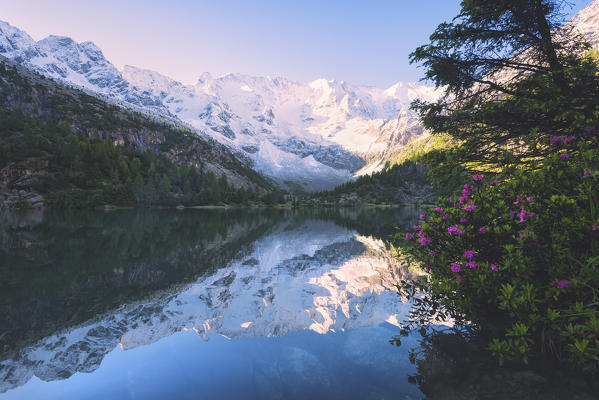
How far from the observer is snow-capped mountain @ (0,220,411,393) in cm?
707

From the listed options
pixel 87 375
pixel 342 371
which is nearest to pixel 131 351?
pixel 87 375

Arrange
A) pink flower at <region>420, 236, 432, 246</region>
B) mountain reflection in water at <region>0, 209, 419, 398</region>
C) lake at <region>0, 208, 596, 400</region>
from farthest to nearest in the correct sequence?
pink flower at <region>420, 236, 432, 246</region> < mountain reflection in water at <region>0, 209, 419, 398</region> < lake at <region>0, 208, 596, 400</region>

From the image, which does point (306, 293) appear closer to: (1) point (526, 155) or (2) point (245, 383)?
(2) point (245, 383)

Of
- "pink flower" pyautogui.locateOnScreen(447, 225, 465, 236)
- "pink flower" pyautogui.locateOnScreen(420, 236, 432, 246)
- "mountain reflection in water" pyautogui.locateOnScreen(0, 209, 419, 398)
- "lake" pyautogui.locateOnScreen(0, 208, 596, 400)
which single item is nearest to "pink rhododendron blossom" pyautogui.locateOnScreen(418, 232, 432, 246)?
"pink flower" pyautogui.locateOnScreen(420, 236, 432, 246)

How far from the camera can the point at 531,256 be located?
18.1 ft

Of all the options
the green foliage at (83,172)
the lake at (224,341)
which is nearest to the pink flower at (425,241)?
the lake at (224,341)

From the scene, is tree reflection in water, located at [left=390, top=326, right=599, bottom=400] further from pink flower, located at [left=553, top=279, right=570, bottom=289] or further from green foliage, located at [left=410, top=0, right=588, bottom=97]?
green foliage, located at [left=410, top=0, right=588, bottom=97]

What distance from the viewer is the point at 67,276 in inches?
518

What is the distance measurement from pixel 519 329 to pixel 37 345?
37.6 ft

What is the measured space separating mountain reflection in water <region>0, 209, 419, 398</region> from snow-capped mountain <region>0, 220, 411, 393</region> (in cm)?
4

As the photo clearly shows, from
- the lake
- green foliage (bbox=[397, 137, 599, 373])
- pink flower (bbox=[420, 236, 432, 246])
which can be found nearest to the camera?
green foliage (bbox=[397, 137, 599, 373])

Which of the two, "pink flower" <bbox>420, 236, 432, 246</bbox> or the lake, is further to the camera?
"pink flower" <bbox>420, 236, 432, 246</bbox>

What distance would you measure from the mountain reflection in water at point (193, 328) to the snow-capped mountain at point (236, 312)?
0.04 meters

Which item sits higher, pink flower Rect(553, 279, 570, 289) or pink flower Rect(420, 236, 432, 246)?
pink flower Rect(553, 279, 570, 289)
